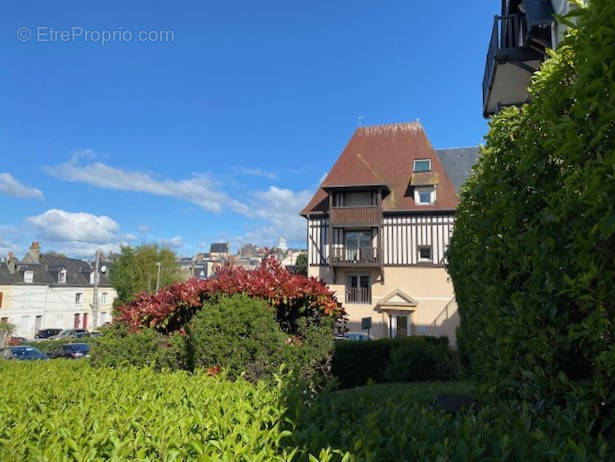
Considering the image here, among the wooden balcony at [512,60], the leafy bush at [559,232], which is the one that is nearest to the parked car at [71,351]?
the wooden balcony at [512,60]

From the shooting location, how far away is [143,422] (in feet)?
7.65

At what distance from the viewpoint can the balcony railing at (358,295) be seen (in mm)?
21422

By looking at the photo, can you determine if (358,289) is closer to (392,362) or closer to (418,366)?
(392,362)

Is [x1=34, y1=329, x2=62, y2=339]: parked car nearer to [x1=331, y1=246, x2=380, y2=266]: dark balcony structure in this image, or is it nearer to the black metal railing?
[x1=331, y1=246, x2=380, y2=266]: dark balcony structure

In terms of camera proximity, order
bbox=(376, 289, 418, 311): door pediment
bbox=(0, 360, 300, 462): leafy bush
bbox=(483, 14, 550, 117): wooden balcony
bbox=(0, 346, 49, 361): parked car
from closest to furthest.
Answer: bbox=(0, 360, 300, 462): leafy bush → bbox=(483, 14, 550, 117): wooden balcony → bbox=(0, 346, 49, 361): parked car → bbox=(376, 289, 418, 311): door pediment

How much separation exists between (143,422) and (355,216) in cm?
1893

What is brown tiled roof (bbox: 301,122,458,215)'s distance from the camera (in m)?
20.9

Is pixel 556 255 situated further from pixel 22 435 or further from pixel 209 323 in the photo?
pixel 209 323

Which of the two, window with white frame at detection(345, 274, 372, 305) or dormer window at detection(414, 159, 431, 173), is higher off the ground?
dormer window at detection(414, 159, 431, 173)

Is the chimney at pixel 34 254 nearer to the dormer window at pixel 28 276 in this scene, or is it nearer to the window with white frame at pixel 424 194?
the dormer window at pixel 28 276

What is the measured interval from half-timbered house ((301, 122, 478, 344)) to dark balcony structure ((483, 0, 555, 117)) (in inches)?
451

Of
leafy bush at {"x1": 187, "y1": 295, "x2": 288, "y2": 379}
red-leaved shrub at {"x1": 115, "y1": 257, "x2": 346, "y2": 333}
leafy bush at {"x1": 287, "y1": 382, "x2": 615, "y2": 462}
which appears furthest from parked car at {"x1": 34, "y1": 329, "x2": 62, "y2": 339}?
leafy bush at {"x1": 287, "y1": 382, "x2": 615, "y2": 462}

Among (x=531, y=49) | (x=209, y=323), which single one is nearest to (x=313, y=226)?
(x=531, y=49)

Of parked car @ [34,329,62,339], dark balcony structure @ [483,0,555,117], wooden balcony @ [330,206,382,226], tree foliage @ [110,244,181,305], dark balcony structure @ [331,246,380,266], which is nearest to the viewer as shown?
dark balcony structure @ [483,0,555,117]
